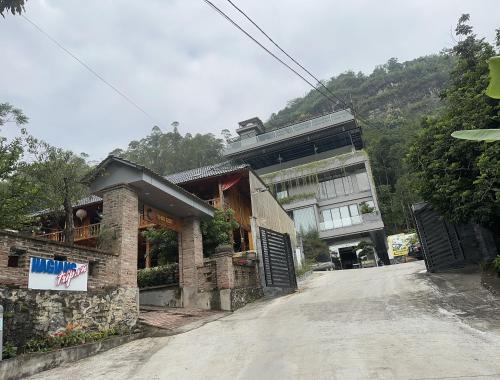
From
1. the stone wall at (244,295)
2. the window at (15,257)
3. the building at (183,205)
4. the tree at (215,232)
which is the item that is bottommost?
the stone wall at (244,295)

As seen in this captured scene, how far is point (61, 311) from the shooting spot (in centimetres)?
668

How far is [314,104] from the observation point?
68125 millimetres

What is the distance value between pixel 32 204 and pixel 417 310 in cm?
1019

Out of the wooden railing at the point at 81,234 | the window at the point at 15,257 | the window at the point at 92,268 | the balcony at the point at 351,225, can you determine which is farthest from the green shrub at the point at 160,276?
the balcony at the point at 351,225

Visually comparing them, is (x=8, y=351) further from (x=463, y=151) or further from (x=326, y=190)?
(x=326, y=190)

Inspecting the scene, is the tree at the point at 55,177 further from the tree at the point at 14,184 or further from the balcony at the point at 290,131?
the balcony at the point at 290,131

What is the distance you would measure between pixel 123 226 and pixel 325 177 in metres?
29.9

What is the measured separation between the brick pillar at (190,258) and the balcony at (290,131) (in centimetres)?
2768

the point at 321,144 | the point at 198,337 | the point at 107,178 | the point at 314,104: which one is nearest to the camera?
the point at 198,337

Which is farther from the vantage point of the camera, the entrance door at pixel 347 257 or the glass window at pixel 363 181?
the glass window at pixel 363 181

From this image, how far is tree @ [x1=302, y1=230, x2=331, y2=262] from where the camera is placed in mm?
31266

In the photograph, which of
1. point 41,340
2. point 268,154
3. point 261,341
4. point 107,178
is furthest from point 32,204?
point 268,154

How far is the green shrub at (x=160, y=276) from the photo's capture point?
12.8m

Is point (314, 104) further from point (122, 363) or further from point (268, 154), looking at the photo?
point (122, 363)
